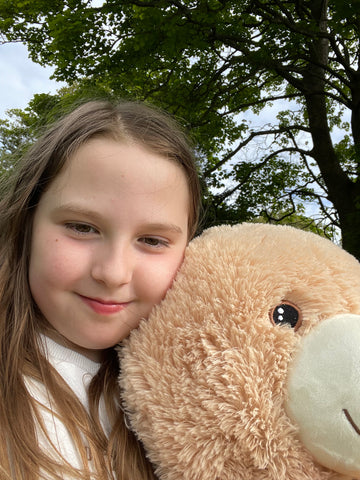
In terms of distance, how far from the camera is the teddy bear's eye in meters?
0.92

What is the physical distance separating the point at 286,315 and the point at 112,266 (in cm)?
44

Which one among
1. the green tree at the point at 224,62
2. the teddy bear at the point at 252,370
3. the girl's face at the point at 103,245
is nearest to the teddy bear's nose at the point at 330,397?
the teddy bear at the point at 252,370

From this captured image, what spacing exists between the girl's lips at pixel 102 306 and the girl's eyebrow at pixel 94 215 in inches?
8.6

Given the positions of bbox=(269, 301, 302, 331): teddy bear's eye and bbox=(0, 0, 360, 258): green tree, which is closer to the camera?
bbox=(269, 301, 302, 331): teddy bear's eye

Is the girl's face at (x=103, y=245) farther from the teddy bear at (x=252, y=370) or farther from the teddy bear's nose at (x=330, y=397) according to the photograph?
the teddy bear's nose at (x=330, y=397)

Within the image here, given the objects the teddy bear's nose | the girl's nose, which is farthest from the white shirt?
the teddy bear's nose

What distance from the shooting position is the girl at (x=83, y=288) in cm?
100

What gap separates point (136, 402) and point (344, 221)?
6260mm

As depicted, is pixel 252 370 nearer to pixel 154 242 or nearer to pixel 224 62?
pixel 154 242

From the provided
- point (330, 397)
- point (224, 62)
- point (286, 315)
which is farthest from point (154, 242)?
point (224, 62)

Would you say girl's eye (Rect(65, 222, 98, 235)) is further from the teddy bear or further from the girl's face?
the teddy bear

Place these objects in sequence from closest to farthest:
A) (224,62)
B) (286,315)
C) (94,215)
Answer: (286,315) → (94,215) → (224,62)

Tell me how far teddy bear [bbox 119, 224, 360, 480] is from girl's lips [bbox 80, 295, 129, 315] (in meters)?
0.10

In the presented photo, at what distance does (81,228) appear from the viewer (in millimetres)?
1091
